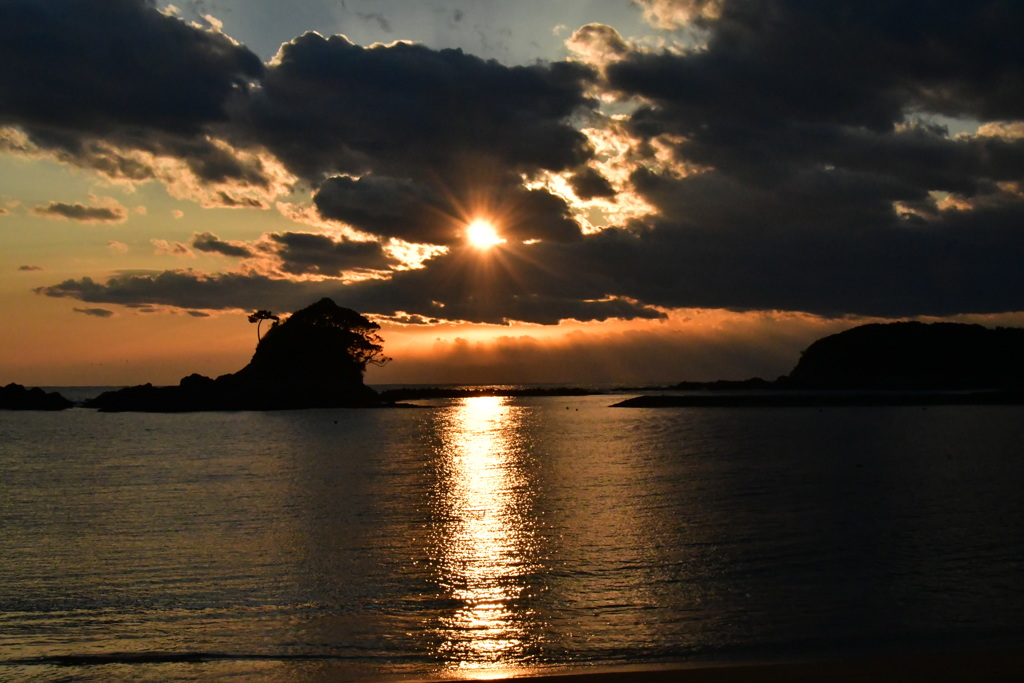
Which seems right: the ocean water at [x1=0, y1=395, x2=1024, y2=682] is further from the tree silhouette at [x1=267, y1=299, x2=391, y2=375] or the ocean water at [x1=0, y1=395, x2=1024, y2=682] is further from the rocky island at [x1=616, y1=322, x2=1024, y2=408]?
the rocky island at [x1=616, y1=322, x2=1024, y2=408]

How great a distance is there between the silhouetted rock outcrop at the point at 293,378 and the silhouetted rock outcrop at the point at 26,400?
6505 millimetres

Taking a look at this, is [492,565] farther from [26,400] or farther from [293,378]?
[26,400]

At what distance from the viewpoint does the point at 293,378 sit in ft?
419

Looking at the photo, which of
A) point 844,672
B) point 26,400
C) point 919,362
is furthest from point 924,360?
point 844,672

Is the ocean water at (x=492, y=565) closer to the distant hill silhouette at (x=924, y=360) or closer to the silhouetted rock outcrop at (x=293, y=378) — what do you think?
the silhouetted rock outcrop at (x=293, y=378)

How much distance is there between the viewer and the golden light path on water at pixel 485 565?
44.5 feet

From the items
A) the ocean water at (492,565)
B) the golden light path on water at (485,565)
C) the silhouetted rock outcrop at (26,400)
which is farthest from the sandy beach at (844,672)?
the silhouetted rock outcrop at (26,400)

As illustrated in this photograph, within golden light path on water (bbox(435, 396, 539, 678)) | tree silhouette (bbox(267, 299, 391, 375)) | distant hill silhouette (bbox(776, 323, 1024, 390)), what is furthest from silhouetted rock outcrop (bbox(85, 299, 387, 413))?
distant hill silhouette (bbox(776, 323, 1024, 390))

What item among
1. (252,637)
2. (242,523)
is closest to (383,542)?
(242,523)

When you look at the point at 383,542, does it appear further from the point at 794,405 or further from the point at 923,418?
the point at 794,405

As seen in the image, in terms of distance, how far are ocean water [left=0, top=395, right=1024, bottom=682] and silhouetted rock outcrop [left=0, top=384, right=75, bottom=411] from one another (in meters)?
94.8

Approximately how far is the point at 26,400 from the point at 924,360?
188m

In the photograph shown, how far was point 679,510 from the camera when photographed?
2722 cm

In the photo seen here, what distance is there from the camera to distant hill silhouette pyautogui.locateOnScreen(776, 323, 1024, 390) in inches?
6939
